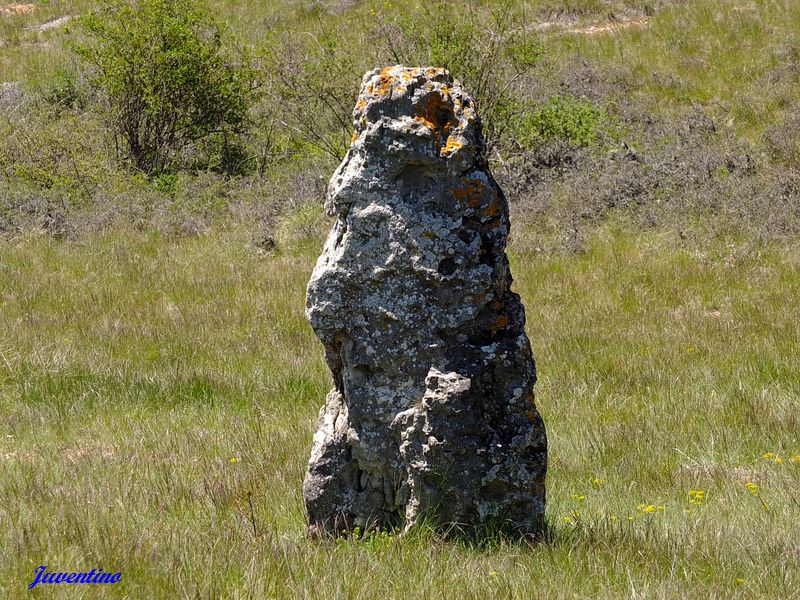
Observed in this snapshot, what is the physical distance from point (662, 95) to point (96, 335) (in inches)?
556

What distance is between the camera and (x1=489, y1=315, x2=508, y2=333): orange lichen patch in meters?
4.03

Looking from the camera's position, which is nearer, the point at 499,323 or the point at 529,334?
the point at 499,323

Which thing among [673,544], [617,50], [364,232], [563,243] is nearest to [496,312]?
[364,232]

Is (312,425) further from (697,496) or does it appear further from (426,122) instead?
(426,122)

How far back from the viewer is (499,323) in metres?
4.04

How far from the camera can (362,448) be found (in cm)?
410

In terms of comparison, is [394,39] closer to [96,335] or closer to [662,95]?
[662,95]

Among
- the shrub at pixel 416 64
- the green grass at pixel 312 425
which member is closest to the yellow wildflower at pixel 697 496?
the green grass at pixel 312 425

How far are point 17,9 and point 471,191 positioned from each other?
99.0 ft
